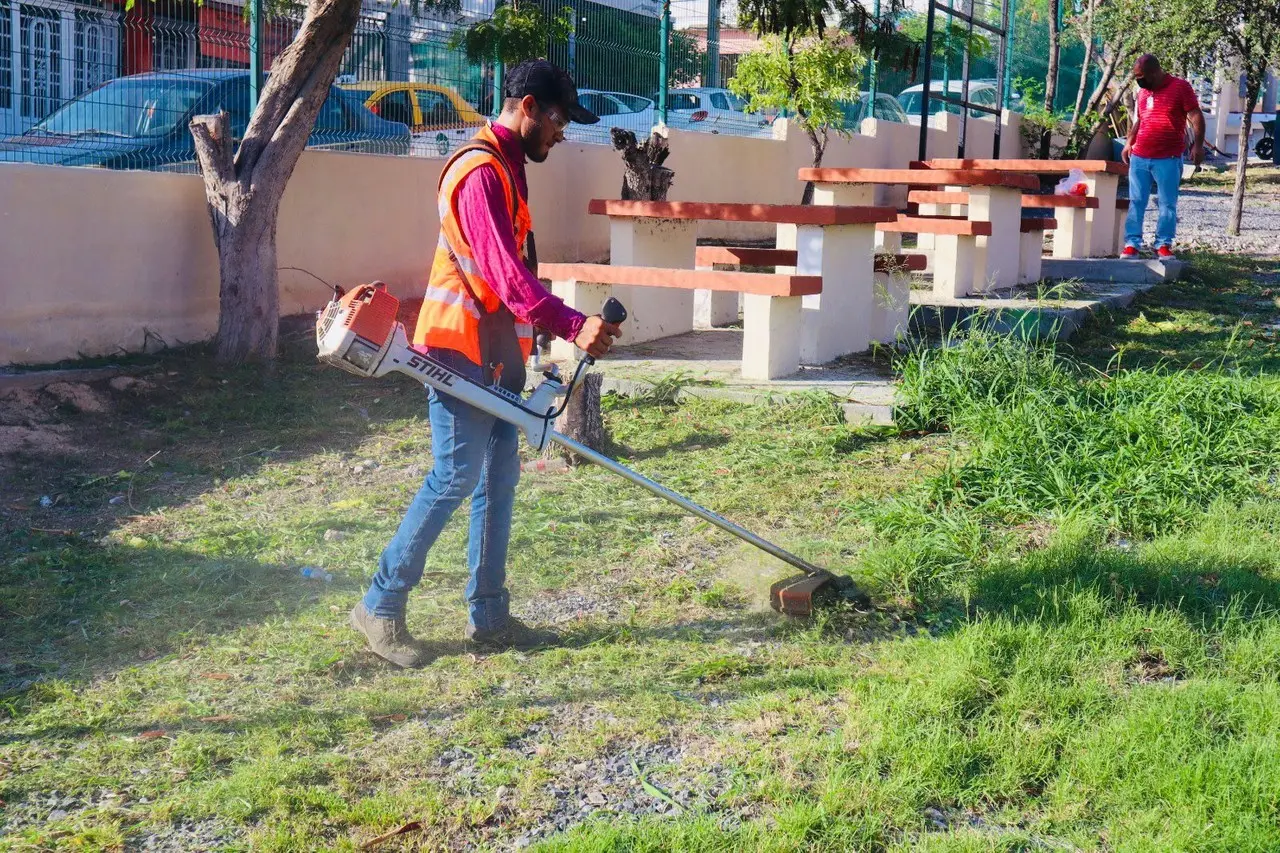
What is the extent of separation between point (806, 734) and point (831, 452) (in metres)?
2.95

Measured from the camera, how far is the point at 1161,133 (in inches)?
460

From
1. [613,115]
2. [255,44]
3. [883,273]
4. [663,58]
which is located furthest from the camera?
[663,58]

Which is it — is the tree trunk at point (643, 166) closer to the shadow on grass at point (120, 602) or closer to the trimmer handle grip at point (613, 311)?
the shadow on grass at point (120, 602)

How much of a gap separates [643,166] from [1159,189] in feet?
16.9

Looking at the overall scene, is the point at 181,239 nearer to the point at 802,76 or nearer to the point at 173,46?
the point at 173,46

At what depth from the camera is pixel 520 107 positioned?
150 inches

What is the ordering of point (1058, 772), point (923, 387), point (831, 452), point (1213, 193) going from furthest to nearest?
point (1213, 193) < point (923, 387) < point (831, 452) < point (1058, 772)

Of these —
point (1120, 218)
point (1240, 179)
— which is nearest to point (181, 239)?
point (1120, 218)

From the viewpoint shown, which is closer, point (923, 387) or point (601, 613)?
point (601, 613)

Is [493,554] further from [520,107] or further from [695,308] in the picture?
[695,308]

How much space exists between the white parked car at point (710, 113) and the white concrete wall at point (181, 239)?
53.8 inches

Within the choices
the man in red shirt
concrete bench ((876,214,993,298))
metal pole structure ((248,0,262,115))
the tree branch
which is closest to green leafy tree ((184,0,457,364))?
the tree branch

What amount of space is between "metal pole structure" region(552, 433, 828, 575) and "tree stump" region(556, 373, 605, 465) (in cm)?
196

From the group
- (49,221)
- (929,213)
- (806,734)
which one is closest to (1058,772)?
(806,734)
